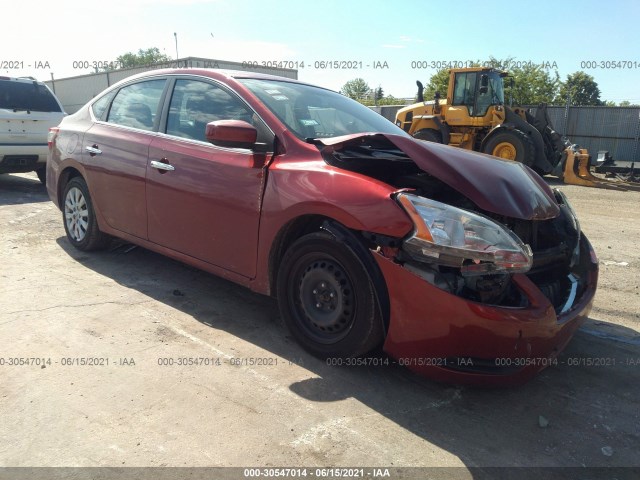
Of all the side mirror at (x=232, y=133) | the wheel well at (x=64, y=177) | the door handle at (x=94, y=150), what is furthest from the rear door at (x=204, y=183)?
A: the wheel well at (x=64, y=177)

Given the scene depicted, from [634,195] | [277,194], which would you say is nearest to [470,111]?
[634,195]

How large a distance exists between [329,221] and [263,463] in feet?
4.38

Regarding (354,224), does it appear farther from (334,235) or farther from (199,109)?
(199,109)

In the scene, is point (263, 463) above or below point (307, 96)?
below

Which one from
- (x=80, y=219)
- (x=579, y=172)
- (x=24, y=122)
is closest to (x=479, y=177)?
(x=80, y=219)

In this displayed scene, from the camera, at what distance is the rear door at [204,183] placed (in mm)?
3348

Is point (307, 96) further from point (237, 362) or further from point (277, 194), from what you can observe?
point (237, 362)

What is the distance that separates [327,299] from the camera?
9.80 feet

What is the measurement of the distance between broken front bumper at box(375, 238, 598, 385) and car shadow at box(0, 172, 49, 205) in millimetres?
7073

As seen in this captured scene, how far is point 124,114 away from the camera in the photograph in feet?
15.0

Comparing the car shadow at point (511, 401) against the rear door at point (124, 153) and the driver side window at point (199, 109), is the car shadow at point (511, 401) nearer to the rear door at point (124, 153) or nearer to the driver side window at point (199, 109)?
the rear door at point (124, 153)

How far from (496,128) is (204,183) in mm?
10700

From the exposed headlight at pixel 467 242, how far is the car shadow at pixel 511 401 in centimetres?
75

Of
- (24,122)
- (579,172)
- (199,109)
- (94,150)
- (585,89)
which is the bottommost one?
(579,172)
